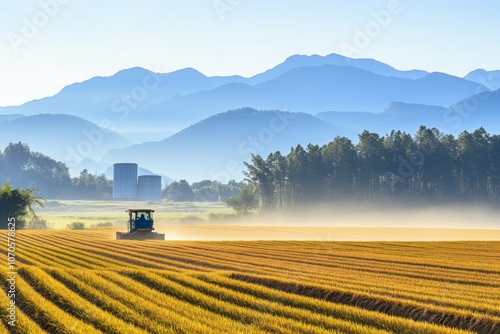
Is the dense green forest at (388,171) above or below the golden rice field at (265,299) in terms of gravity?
above

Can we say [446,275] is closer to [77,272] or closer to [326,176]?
[77,272]

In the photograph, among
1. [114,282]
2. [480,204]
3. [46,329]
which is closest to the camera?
[46,329]

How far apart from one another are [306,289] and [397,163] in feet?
412

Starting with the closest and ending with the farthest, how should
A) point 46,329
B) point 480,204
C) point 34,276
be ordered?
point 46,329
point 34,276
point 480,204

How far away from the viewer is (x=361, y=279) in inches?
959

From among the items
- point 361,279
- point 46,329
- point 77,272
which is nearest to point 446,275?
point 361,279

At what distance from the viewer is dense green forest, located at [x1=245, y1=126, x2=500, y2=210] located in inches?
5507

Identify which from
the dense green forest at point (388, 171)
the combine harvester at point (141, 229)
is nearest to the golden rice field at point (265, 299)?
the combine harvester at point (141, 229)

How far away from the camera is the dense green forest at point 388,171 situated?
140 m

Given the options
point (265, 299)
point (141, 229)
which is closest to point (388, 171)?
point (141, 229)

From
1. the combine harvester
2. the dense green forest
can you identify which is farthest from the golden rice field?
the dense green forest

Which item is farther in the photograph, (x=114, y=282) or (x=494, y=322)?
(x=114, y=282)

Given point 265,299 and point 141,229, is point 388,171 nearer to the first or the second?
point 141,229

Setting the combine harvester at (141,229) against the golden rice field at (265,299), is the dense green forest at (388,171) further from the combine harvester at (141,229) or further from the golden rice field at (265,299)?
the golden rice field at (265,299)
